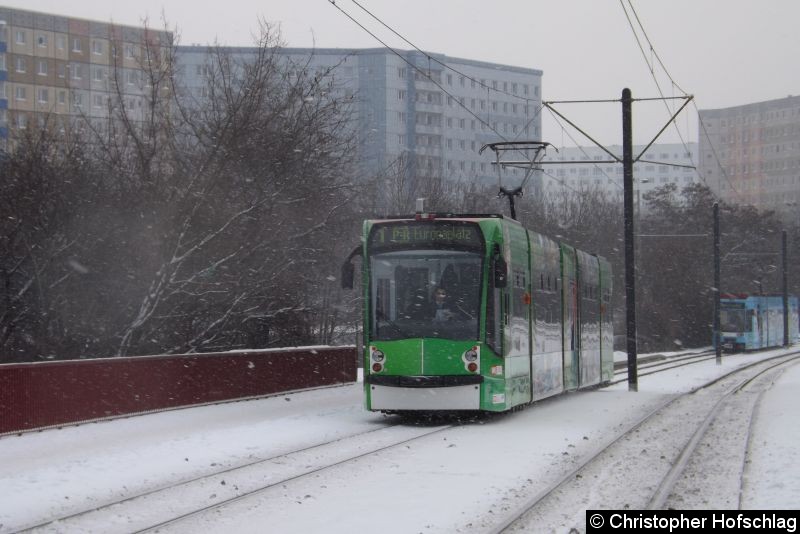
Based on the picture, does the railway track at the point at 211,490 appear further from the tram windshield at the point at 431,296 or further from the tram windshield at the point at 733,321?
the tram windshield at the point at 733,321

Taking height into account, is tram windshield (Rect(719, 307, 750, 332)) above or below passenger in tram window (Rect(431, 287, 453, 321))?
below

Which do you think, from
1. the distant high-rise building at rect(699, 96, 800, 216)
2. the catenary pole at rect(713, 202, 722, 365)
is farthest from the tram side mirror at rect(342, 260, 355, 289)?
the distant high-rise building at rect(699, 96, 800, 216)

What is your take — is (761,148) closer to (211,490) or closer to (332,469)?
(332,469)

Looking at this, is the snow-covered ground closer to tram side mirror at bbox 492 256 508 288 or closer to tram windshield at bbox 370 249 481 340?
tram windshield at bbox 370 249 481 340

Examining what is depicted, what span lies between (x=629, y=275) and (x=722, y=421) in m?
9.76

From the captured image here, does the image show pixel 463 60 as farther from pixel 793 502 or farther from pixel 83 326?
pixel 793 502

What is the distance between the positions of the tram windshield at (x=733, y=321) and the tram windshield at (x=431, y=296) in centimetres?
4559

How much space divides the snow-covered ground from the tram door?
2.26 metres

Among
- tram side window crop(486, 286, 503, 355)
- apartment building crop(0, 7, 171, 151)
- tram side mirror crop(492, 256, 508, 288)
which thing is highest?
apartment building crop(0, 7, 171, 151)

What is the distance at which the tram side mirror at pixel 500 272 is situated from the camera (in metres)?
16.9

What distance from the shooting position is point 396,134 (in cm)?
11125

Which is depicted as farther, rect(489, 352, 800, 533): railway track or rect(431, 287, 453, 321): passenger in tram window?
rect(431, 287, 453, 321): passenger in tram window

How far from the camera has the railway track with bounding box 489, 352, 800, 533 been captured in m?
9.70

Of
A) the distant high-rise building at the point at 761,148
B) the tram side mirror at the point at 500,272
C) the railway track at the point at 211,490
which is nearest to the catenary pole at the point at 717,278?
the tram side mirror at the point at 500,272
